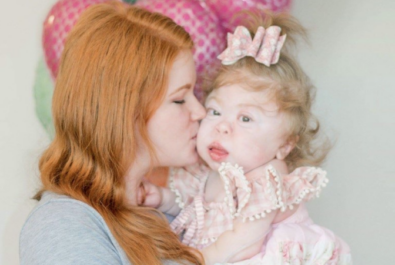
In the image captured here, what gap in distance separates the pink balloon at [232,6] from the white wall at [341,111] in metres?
→ 0.40

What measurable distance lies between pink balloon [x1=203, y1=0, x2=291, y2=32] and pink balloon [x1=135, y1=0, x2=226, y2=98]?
0.02 meters

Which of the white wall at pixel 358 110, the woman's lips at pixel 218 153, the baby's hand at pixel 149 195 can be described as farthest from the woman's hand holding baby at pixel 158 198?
the white wall at pixel 358 110

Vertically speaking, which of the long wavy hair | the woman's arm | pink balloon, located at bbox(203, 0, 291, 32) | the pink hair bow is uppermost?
pink balloon, located at bbox(203, 0, 291, 32)

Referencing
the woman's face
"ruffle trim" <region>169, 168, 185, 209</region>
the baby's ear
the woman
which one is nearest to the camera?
the woman

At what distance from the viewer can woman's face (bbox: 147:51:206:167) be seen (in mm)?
1401

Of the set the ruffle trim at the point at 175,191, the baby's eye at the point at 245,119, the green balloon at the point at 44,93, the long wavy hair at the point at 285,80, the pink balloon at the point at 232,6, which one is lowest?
the ruffle trim at the point at 175,191

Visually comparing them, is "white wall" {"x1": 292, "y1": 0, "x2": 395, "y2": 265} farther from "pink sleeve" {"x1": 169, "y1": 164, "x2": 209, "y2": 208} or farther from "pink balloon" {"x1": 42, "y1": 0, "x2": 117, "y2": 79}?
"pink balloon" {"x1": 42, "y1": 0, "x2": 117, "y2": 79}

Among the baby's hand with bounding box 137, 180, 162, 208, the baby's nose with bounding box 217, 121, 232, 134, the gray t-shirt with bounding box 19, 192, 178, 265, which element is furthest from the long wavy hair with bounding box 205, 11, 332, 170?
the gray t-shirt with bounding box 19, 192, 178, 265

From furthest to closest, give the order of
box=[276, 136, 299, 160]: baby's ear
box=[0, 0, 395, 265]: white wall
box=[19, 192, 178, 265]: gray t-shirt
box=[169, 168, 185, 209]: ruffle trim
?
box=[0, 0, 395, 265]: white wall, box=[169, 168, 185, 209]: ruffle trim, box=[276, 136, 299, 160]: baby's ear, box=[19, 192, 178, 265]: gray t-shirt

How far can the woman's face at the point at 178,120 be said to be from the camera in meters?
1.40

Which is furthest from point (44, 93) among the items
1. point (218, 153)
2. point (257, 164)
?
point (257, 164)

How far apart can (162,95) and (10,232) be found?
3.00ft

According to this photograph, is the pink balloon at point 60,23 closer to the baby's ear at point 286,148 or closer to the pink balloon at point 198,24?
the pink balloon at point 198,24

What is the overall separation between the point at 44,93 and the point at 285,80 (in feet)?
2.46
